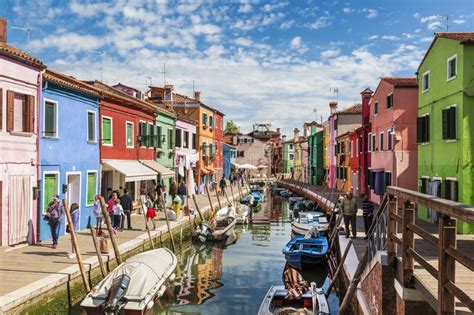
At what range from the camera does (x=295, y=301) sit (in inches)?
462

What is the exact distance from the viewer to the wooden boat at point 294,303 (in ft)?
35.2

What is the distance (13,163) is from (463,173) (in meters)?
15.3

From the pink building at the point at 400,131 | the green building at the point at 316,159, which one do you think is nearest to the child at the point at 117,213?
the pink building at the point at 400,131

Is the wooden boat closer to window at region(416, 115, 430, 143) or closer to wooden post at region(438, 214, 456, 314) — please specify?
wooden post at region(438, 214, 456, 314)

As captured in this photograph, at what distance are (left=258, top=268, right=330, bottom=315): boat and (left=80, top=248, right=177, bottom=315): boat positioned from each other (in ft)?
8.88

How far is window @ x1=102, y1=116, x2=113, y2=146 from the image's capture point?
71.0ft

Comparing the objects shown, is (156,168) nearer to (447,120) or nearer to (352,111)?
→ (447,120)

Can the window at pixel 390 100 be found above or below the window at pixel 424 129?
above

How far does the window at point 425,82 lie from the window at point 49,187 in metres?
16.1

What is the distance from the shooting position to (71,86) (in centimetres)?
1784

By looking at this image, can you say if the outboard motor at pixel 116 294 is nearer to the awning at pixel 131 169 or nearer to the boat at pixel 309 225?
the awning at pixel 131 169

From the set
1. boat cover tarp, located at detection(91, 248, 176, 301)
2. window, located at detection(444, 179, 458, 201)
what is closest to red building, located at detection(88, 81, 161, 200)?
boat cover tarp, located at detection(91, 248, 176, 301)

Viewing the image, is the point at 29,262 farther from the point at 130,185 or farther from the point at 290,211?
the point at 290,211

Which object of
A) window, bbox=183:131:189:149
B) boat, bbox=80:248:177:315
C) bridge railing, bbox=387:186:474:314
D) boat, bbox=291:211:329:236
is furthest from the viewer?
window, bbox=183:131:189:149
